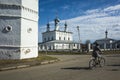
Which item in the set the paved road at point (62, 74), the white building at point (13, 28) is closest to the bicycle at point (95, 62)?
the paved road at point (62, 74)

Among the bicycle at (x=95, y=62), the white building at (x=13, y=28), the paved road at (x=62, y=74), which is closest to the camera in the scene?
the paved road at (x=62, y=74)

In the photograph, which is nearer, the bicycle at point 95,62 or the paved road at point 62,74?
the paved road at point 62,74

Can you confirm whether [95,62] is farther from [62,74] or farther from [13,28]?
A: [13,28]

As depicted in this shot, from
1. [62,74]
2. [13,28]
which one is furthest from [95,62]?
[13,28]

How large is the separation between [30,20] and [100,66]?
9.18m

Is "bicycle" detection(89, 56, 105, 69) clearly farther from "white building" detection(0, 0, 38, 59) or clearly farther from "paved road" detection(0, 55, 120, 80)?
"white building" detection(0, 0, 38, 59)

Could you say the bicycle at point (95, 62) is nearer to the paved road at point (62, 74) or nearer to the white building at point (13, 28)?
the paved road at point (62, 74)

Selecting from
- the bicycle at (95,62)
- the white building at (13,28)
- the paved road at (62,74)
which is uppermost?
the white building at (13,28)

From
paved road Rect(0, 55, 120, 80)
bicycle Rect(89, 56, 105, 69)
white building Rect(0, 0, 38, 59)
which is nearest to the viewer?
paved road Rect(0, 55, 120, 80)

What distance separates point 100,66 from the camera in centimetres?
1616

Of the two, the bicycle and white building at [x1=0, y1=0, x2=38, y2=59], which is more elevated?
white building at [x1=0, y1=0, x2=38, y2=59]

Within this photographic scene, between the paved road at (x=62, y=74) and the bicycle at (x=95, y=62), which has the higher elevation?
the bicycle at (x=95, y=62)

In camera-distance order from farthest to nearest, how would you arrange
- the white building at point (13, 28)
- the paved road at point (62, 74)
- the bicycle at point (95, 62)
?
1. the white building at point (13, 28)
2. the bicycle at point (95, 62)
3. the paved road at point (62, 74)

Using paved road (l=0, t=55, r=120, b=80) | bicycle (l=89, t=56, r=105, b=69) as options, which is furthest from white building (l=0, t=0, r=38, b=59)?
bicycle (l=89, t=56, r=105, b=69)
